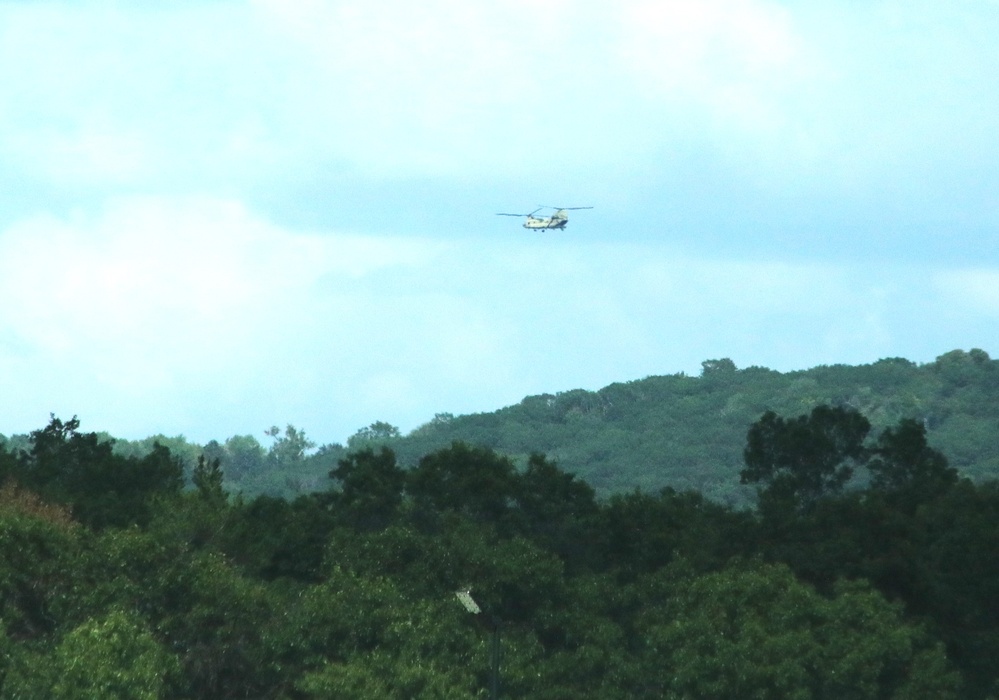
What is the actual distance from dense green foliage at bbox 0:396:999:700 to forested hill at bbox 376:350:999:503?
67.2 meters

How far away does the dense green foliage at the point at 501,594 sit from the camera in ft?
119

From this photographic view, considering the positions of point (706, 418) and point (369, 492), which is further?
point (706, 418)

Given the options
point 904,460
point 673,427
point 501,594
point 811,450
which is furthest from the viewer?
point 673,427

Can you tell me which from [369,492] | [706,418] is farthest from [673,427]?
[369,492]

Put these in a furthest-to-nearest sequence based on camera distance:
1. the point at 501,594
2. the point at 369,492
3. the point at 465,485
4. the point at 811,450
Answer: the point at 811,450
the point at 369,492
the point at 465,485
the point at 501,594

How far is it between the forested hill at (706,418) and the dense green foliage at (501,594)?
6717 centimetres

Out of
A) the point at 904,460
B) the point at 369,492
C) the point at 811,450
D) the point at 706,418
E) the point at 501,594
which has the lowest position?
the point at 501,594

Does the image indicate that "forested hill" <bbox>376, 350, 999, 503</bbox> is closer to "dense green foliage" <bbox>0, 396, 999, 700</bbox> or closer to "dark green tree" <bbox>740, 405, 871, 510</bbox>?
"dark green tree" <bbox>740, 405, 871, 510</bbox>

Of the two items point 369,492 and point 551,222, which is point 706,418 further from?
point 369,492

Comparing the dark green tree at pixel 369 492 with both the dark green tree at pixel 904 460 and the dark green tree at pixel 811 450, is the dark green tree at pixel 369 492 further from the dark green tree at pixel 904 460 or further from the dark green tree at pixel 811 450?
the dark green tree at pixel 904 460

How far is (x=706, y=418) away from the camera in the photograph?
15300 centimetres

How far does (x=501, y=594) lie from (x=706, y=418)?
375 ft

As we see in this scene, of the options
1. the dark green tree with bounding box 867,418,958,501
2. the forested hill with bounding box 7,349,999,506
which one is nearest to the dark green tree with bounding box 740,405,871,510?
the dark green tree with bounding box 867,418,958,501

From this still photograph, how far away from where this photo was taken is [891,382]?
14725 cm
